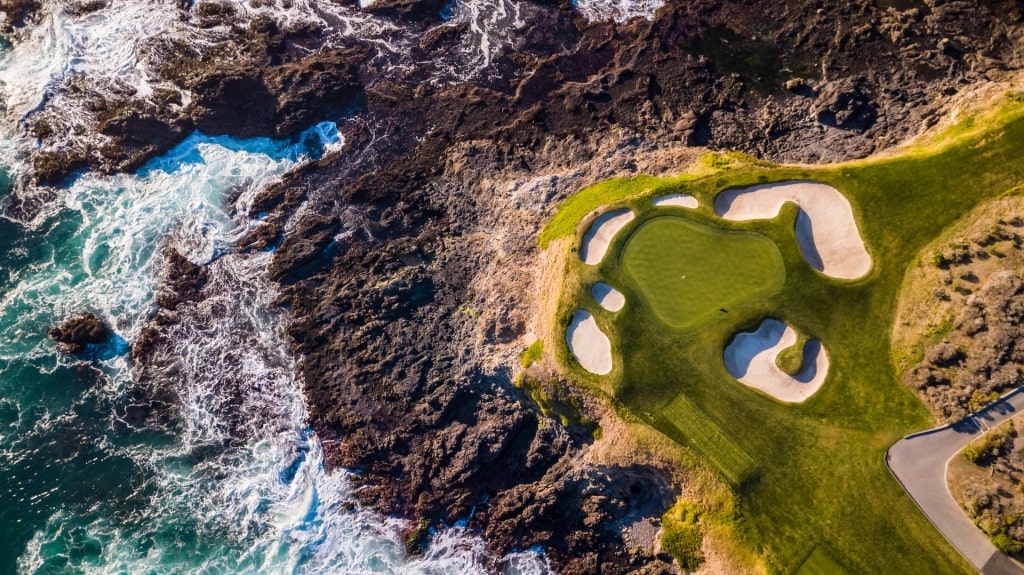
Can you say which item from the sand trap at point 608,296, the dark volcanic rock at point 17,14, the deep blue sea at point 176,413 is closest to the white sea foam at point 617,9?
the deep blue sea at point 176,413

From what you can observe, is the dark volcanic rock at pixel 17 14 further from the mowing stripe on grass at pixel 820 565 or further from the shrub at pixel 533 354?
the mowing stripe on grass at pixel 820 565

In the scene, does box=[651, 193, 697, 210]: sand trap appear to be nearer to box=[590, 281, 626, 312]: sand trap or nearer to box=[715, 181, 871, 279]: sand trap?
box=[715, 181, 871, 279]: sand trap

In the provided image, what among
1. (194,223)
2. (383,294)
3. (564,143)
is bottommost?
(383,294)

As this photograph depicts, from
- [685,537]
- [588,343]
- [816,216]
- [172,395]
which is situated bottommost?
[685,537]

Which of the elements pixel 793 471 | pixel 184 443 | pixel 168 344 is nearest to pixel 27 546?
pixel 184 443

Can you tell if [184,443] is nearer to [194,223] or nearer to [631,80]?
[194,223]

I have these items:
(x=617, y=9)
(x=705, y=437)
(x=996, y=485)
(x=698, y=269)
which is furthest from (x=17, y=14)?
(x=996, y=485)

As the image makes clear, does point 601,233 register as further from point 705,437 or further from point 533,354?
point 705,437
